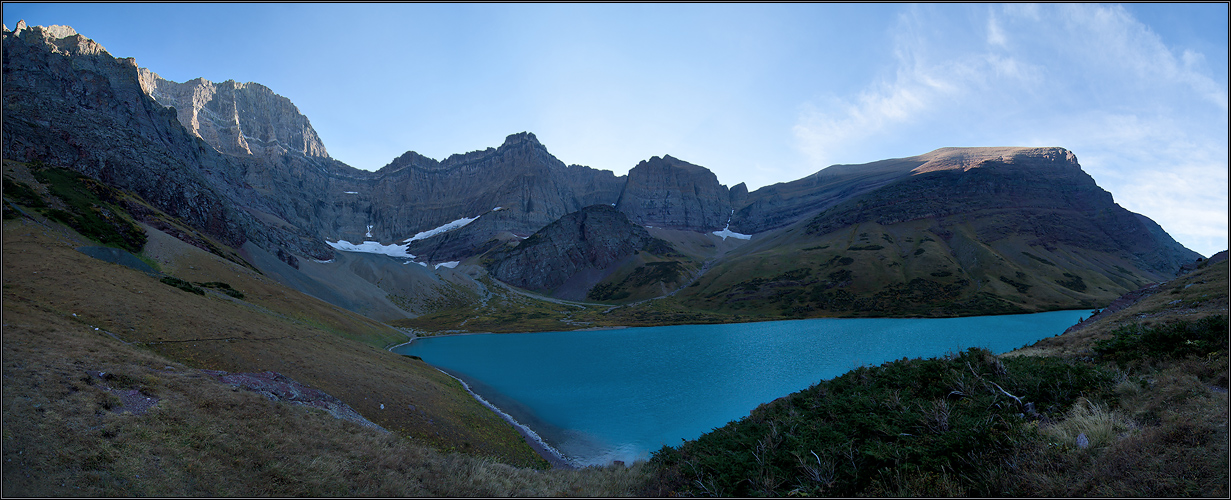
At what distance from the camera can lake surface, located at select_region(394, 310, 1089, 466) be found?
31.1m

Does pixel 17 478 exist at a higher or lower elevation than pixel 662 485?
higher

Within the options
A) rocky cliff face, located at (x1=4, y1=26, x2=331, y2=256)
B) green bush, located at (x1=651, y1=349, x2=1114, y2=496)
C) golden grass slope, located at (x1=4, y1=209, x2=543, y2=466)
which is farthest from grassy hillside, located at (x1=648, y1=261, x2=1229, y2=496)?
rocky cliff face, located at (x1=4, y1=26, x2=331, y2=256)

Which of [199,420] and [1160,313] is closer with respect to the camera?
[199,420]

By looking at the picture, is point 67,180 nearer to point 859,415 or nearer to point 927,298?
point 859,415

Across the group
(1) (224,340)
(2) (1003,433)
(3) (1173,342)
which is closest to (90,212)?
(1) (224,340)

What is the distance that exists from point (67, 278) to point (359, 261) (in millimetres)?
173080

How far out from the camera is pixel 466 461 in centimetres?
1505

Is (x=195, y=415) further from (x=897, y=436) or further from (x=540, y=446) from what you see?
(x=897, y=436)

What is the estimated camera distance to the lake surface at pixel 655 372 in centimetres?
3111

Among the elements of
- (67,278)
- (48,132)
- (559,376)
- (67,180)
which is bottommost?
(559,376)

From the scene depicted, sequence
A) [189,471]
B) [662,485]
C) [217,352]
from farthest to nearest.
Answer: [217,352], [662,485], [189,471]

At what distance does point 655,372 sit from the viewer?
168 ft

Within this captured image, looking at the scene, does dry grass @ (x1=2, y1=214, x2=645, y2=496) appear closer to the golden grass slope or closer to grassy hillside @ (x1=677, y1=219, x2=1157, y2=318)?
the golden grass slope

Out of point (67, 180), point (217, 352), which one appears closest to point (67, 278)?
point (217, 352)
